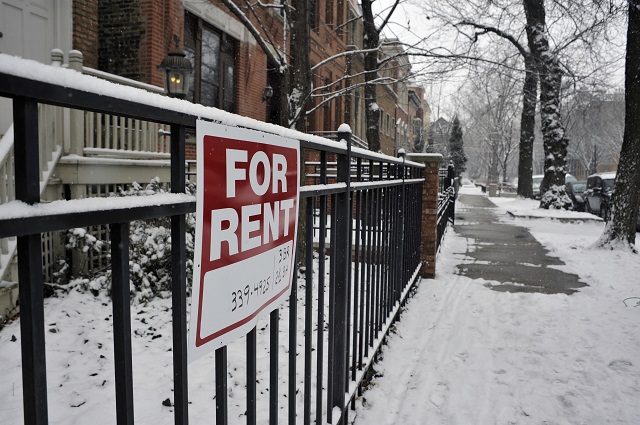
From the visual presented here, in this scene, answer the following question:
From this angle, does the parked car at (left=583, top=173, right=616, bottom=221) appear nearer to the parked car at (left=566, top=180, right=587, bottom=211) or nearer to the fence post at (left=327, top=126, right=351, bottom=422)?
the parked car at (left=566, top=180, right=587, bottom=211)

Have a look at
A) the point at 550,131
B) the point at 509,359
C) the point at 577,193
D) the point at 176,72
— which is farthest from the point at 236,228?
the point at 577,193

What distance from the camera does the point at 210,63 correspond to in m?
11.0

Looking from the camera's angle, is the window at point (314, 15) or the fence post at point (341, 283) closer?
the fence post at point (341, 283)

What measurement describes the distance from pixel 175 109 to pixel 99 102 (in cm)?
22

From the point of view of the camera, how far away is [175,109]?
1.16m

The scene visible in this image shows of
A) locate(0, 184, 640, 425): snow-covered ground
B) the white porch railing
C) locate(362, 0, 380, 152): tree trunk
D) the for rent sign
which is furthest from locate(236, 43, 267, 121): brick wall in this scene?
the for rent sign

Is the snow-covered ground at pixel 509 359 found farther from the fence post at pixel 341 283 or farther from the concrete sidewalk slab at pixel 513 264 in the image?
the fence post at pixel 341 283

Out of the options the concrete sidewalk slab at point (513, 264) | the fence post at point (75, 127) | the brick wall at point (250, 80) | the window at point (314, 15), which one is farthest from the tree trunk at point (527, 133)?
the fence post at point (75, 127)

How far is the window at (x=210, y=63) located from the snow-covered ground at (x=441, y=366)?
6.64 m

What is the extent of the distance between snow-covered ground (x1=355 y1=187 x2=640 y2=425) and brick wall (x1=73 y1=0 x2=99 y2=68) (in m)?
7.17

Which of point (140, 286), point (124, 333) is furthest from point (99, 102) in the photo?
point (140, 286)

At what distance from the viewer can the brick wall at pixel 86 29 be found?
329 inches

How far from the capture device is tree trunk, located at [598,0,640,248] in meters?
8.66

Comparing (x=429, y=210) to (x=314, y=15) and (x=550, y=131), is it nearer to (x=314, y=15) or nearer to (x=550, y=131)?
(x=314, y=15)
